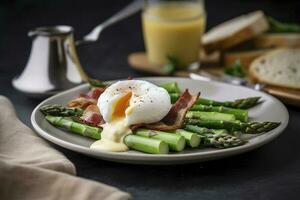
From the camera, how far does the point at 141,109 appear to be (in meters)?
3.04

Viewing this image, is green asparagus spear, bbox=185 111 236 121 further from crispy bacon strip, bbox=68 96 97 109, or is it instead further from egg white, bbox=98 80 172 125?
crispy bacon strip, bbox=68 96 97 109

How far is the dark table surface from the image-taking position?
279 cm


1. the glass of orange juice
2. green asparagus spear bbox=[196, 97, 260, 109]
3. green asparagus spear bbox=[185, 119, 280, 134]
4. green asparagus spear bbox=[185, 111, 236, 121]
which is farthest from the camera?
the glass of orange juice

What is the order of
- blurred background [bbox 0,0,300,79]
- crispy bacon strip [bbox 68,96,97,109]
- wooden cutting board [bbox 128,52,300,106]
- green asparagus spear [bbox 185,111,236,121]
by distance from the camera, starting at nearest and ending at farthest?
green asparagus spear [bbox 185,111,236,121] → crispy bacon strip [bbox 68,96,97,109] → wooden cutting board [bbox 128,52,300,106] → blurred background [bbox 0,0,300,79]

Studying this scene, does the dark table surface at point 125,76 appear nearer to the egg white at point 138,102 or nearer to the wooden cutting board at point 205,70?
the wooden cutting board at point 205,70

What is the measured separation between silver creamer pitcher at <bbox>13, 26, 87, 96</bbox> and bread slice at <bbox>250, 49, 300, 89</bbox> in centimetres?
110

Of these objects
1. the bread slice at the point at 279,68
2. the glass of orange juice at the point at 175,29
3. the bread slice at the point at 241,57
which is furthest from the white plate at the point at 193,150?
the bread slice at the point at 241,57

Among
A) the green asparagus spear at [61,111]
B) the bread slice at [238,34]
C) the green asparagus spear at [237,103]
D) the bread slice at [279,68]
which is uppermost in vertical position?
the green asparagus spear at [61,111]

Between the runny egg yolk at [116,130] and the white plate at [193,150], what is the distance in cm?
6

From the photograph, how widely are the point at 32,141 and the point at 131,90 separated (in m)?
0.49

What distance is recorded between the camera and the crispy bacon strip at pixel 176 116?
3068 mm

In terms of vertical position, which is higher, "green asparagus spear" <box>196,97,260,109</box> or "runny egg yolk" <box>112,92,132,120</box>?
"runny egg yolk" <box>112,92,132,120</box>

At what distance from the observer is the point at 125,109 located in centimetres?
311

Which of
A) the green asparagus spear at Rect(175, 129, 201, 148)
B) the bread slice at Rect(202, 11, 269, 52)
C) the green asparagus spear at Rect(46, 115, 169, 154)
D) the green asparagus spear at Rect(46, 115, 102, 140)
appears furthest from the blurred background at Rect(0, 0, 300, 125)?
the green asparagus spear at Rect(175, 129, 201, 148)
